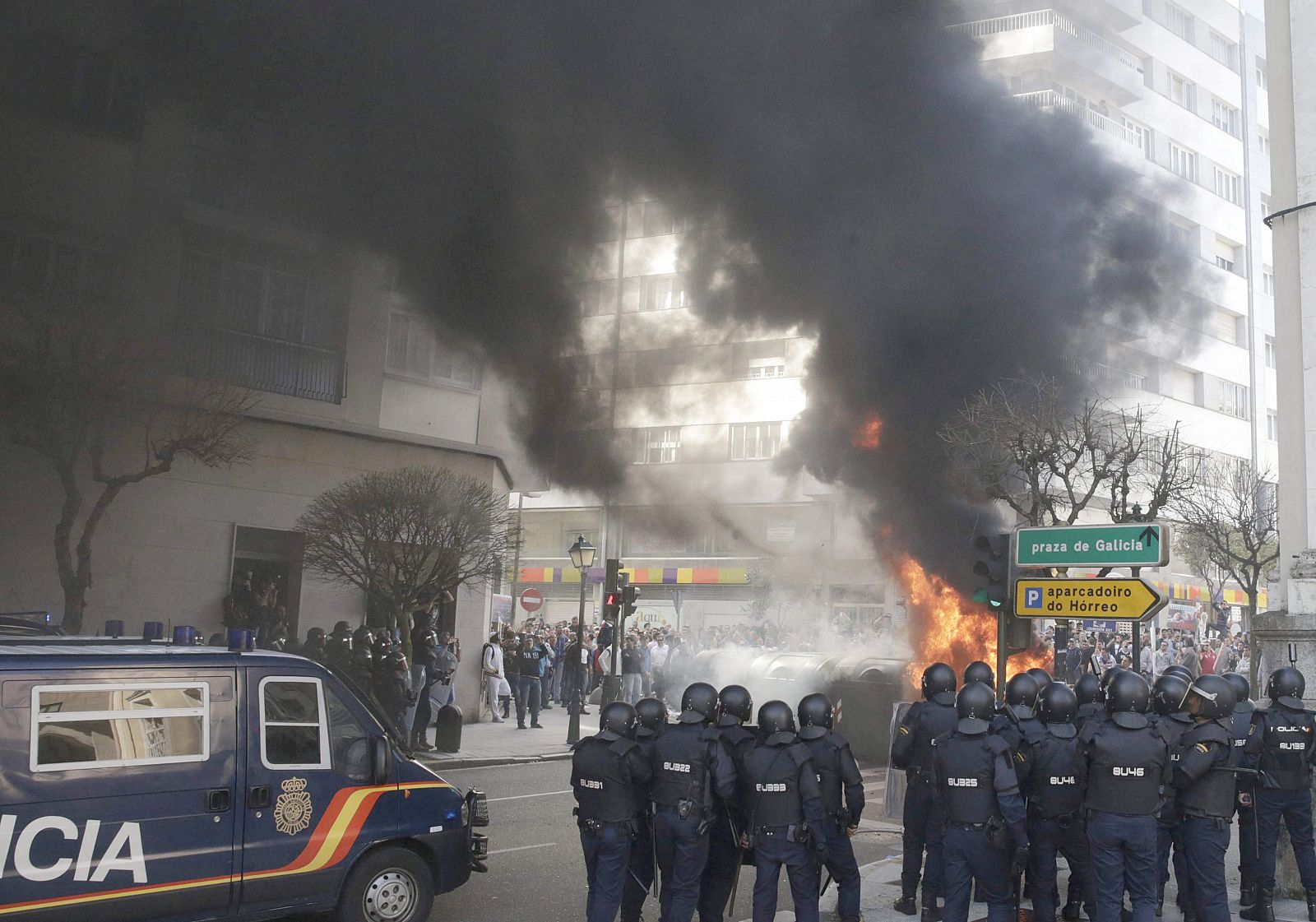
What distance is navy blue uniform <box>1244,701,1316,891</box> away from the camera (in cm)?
667

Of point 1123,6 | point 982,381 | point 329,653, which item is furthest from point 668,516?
point 1123,6

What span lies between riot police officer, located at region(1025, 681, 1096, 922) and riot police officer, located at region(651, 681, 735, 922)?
1825 mm

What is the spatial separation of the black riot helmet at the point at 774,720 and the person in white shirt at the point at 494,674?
11.3 m

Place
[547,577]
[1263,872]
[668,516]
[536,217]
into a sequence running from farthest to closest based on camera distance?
1. [547,577]
2. [668,516]
3. [536,217]
4. [1263,872]

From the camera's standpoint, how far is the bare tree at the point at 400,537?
13781mm

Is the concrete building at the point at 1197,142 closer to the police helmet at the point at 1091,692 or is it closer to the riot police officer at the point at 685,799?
the police helmet at the point at 1091,692

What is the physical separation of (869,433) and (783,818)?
12475mm

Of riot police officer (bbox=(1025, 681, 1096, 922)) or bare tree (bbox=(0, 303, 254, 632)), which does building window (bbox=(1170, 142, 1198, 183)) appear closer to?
bare tree (bbox=(0, 303, 254, 632))

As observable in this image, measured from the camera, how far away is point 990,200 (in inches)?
688

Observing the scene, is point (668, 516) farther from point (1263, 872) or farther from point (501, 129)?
point (1263, 872)

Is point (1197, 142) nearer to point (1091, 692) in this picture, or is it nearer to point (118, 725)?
point (1091, 692)

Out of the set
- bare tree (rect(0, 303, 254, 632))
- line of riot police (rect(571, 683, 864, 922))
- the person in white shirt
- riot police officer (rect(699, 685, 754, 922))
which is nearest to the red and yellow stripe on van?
line of riot police (rect(571, 683, 864, 922))

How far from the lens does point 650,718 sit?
5688 mm

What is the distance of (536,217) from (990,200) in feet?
24.2
